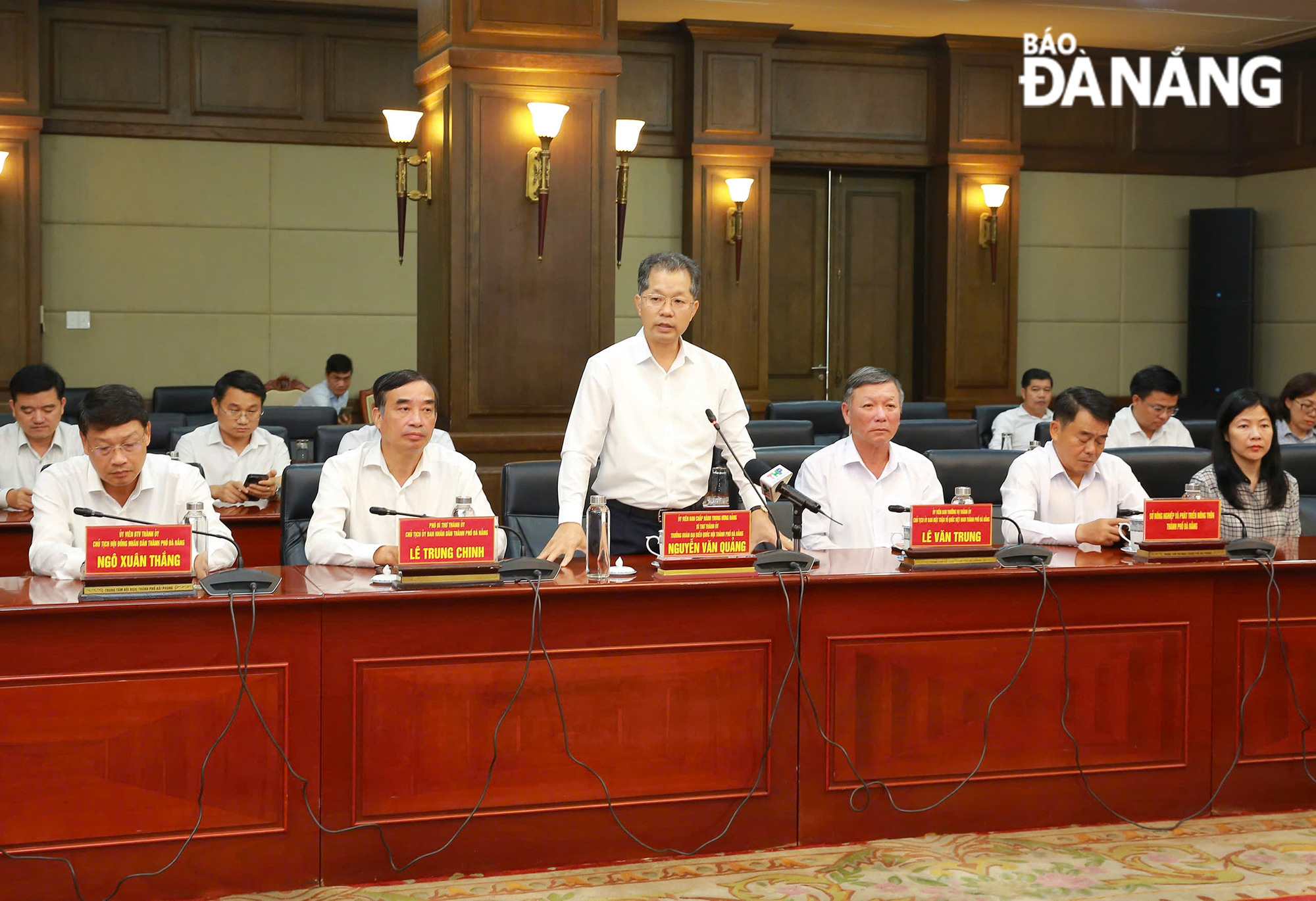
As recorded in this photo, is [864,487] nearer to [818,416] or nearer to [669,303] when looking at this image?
[669,303]

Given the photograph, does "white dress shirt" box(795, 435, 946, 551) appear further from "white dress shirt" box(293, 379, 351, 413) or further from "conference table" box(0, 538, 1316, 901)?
"white dress shirt" box(293, 379, 351, 413)

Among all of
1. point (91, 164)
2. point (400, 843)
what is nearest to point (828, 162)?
point (91, 164)

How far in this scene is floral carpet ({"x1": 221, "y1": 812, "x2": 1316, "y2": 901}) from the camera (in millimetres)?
2441

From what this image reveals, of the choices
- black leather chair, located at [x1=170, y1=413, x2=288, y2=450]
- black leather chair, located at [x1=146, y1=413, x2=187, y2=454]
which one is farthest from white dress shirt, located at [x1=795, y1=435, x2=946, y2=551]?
black leather chair, located at [x1=146, y1=413, x2=187, y2=454]

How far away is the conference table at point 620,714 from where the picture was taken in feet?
7.59

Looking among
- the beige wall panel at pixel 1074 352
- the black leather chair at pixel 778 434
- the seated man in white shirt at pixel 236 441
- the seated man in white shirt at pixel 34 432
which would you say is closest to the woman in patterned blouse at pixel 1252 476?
the black leather chair at pixel 778 434

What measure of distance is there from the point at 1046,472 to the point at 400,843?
1902mm

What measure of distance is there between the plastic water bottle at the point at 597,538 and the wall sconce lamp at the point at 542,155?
229 cm

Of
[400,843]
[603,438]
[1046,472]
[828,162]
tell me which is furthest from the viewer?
[828,162]

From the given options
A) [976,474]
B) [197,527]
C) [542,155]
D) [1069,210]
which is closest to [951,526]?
[976,474]

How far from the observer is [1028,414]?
654 cm

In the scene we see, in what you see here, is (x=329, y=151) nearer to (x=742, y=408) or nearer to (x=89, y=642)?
(x=742, y=408)

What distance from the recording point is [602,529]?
2695 mm

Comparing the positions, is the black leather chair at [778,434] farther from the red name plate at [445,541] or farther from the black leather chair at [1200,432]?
the red name plate at [445,541]
